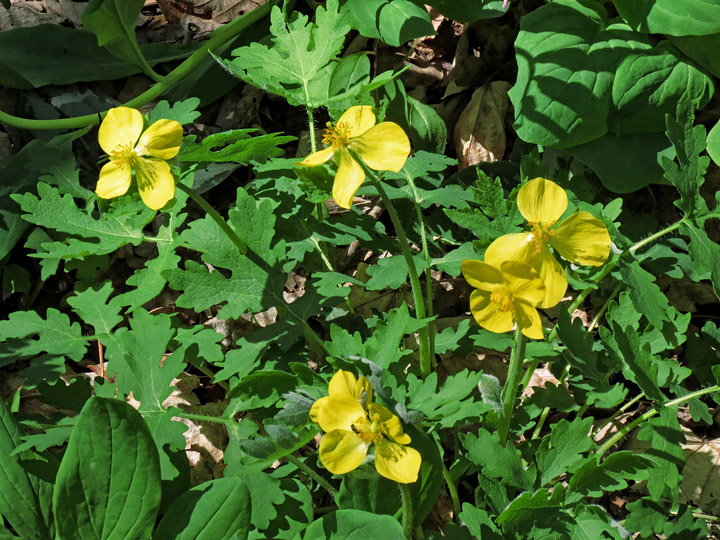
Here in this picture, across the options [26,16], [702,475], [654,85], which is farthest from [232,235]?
[26,16]

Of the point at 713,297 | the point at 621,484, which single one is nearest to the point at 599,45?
the point at 713,297

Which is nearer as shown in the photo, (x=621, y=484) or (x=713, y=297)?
(x=621, y=484)

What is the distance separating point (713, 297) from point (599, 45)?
1.09 meters

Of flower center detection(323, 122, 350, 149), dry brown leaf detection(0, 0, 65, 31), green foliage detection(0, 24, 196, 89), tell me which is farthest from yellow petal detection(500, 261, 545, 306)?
dry brown leaf detection(0, 0, 65, 31)

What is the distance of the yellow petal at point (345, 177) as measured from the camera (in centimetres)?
159

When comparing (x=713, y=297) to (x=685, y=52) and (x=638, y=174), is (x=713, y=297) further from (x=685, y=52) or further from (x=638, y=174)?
(x=685, y=52)

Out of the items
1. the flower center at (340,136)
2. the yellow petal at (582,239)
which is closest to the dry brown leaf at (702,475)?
the yellow petal at (582,239)

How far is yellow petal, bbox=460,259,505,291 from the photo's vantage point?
141 cm

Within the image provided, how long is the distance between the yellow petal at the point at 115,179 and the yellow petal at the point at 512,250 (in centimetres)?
94

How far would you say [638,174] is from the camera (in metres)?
2.34

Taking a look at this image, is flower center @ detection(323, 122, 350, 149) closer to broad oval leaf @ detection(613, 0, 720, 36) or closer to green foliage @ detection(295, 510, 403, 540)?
green foliage @ detection(295, 510, 403, 540)

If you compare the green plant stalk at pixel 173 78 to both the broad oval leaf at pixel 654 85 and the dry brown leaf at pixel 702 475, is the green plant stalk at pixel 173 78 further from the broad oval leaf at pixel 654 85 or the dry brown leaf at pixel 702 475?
the dry brown leaf at pixel 702 475

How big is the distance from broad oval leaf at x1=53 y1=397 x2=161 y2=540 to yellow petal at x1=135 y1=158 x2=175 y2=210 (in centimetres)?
52

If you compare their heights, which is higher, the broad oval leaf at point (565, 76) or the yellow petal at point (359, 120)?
the yellow petal at point (359, 120)
